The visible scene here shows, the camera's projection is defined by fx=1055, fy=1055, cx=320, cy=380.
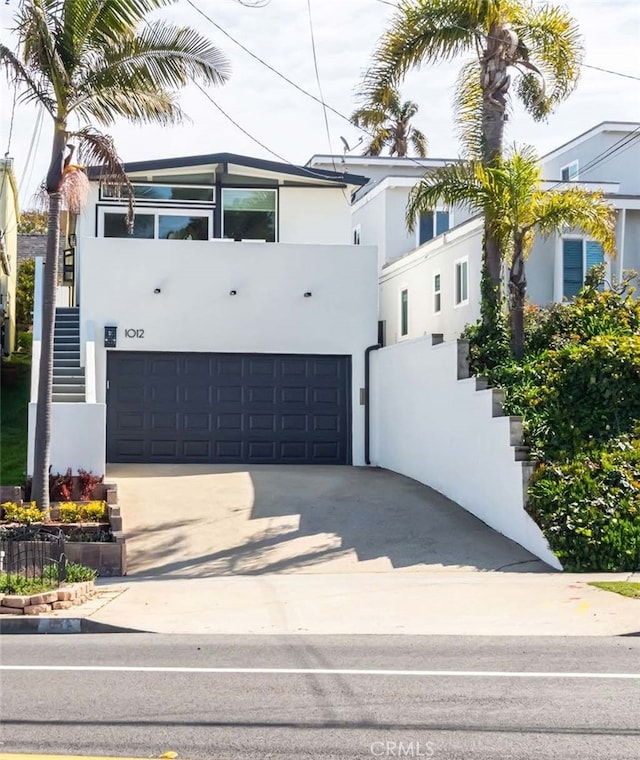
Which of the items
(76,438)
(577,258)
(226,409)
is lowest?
(76,438)

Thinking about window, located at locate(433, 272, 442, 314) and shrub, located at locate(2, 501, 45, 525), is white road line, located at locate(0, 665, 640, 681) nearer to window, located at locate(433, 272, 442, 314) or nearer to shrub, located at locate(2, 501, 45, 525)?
shrub, located at locate(2, 501, 45, 525)

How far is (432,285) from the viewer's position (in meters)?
24.0

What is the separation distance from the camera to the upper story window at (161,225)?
2392cm

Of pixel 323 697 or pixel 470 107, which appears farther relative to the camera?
pixel 470 107

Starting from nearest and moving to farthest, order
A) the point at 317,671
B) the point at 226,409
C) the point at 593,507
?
the point at 317,671, the point at 593,507, the point at 226,409

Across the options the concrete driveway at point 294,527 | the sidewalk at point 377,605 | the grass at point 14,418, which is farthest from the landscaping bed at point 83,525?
the grass at point 14,418

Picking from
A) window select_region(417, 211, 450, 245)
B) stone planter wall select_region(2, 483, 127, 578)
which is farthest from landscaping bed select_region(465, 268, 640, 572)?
window select_region(417, 211, 450, 245)

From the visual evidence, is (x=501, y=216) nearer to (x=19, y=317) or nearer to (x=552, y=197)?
(x=552, y=197)

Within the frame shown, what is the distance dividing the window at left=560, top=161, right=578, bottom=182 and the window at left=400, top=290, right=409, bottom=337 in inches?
354

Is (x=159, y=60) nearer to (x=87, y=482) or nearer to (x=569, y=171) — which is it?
(x=87, y=482)

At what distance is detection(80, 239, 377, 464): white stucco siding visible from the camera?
21.3 metres

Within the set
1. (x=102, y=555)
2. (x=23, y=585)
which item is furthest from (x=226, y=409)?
(x=23, y=585)

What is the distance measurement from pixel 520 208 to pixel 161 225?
32.1 ft

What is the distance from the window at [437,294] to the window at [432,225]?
457 cm
